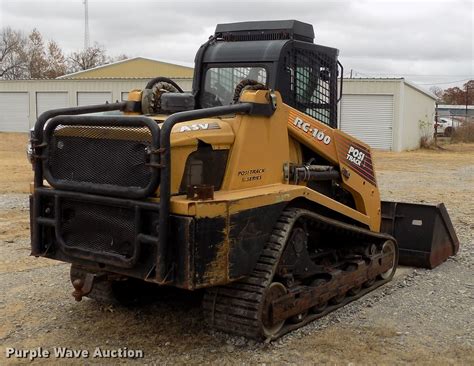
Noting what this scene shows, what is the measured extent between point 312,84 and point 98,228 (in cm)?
256

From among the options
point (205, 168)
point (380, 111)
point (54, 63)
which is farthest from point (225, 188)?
point (54, 63)

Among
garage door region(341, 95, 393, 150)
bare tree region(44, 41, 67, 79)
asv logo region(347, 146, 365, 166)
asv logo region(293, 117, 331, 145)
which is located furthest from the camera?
bare tree region(44, 41, 67, 79)

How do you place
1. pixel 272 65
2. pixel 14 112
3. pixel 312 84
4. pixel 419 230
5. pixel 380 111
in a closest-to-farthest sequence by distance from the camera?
pixel 272 65
pixel 312 84
pixel 419 230
pixel 380 111
pixel 14 112

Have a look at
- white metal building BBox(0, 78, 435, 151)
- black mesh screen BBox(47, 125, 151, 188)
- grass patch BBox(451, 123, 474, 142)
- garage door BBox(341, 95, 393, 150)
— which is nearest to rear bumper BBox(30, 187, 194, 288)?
black mesh screen BBox(47, 125, 151, 188)

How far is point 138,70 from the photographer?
139ft

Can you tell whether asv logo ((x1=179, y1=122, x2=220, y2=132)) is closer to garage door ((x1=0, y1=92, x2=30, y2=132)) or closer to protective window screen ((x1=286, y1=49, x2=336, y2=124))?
protective window screen ((x1=286, y1=49, x2=336, y2=124))

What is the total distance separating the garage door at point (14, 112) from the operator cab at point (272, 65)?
36.0 m

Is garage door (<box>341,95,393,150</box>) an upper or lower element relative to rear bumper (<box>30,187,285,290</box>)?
upper

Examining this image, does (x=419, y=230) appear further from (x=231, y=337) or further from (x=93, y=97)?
(x=93, y=97)

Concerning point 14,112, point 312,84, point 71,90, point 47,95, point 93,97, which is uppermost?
point 71,90

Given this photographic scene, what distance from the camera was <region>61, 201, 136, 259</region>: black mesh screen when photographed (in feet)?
14.8

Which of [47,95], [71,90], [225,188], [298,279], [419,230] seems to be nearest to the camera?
[225,188]

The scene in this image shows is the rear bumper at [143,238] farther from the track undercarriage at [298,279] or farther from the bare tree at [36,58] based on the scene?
the bare tree at [36,58]

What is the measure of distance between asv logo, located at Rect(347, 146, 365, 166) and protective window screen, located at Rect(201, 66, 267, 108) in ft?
4.13
